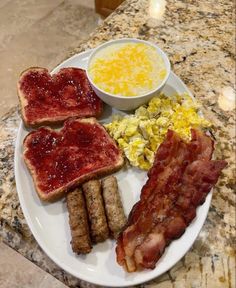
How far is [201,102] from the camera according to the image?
1.43m

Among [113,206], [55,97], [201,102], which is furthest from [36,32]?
[113,206]

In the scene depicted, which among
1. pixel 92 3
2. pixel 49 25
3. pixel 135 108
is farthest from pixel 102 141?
pixel 92 3

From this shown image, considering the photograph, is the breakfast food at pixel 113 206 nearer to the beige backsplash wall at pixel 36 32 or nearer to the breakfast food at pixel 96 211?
the breakfast food at pixel 96 211

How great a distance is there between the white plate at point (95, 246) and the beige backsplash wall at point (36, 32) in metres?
1.71

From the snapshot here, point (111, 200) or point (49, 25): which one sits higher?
point (111, 200)

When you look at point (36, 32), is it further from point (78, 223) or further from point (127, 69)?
point (78, 223)

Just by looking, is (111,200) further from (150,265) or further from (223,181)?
(223,181)

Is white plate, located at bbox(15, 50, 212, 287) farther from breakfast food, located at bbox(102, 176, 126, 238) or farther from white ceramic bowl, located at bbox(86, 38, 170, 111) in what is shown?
white ceramic bowl, located at bbox(86, 38, 170, 111)

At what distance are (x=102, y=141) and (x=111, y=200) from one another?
0.24m

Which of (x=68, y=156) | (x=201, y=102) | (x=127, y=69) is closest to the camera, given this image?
(x=68, y=156)

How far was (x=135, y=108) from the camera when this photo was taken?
1.33 metres

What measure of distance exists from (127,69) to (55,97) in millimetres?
281

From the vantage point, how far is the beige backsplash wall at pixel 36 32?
9.56ft

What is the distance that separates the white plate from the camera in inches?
39.2
